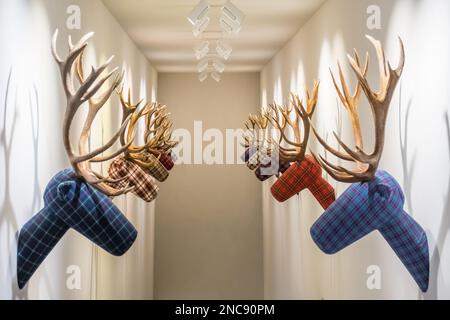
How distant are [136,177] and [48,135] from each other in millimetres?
512

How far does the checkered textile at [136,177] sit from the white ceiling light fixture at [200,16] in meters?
0.67

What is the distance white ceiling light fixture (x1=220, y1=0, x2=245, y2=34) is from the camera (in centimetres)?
246

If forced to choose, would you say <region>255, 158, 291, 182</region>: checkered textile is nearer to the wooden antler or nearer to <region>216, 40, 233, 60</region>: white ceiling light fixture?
the wooden antler

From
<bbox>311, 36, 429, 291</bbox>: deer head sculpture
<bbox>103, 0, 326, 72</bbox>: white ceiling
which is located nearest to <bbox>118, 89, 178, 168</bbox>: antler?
<bbox>103, 0, 326, 72</bbox>: white ceiling

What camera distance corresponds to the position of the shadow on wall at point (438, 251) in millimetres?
1734

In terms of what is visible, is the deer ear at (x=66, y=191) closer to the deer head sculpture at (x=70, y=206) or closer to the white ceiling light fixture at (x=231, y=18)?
the deer head sculpture at (x=70, y=206)

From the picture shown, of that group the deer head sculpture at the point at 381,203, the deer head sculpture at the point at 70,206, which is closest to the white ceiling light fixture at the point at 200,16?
the deer head sculpture at the point at 70,206

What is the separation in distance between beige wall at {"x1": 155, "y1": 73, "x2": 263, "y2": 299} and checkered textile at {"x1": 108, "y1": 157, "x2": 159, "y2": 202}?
55 millimetres

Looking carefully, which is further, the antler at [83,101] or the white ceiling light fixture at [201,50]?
the white ceiling light fixture at [201,50]

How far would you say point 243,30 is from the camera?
265 centimetres

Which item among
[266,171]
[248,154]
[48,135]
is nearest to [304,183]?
[266,171]

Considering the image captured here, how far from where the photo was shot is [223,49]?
2.55 meters

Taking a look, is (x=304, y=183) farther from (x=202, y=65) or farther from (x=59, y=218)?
(x=59, y=218)

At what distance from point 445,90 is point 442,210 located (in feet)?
1.21
